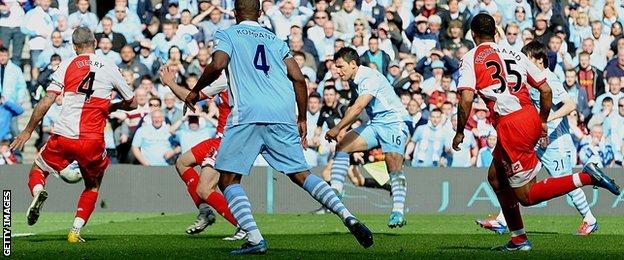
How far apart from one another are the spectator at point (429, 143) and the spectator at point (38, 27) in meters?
7.36

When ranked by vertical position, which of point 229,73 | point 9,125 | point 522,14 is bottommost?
point 9,125

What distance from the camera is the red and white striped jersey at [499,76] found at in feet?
43.0

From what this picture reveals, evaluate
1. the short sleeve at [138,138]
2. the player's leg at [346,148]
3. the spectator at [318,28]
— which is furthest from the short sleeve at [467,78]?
the spectator at [318,28]

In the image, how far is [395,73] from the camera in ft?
83.4

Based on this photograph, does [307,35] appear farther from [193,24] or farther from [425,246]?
[425,246]

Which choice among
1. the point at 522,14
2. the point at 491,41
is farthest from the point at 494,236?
the point at 522,14

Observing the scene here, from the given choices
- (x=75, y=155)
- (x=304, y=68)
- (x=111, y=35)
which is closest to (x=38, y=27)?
(x=111, y=35)

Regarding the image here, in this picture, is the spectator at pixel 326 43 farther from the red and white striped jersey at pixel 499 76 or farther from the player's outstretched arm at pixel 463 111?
the player's outstretched arm at pixel 463 111

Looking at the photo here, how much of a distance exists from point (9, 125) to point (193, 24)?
4.15m

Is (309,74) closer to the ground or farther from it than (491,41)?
closer to the ground

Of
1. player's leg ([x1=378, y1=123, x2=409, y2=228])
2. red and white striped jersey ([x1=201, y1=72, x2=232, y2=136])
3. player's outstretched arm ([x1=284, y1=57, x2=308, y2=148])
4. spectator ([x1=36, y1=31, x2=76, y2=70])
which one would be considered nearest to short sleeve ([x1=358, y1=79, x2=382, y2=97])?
player's leg ([x1=378, y1=123, x2=409, y2=228])

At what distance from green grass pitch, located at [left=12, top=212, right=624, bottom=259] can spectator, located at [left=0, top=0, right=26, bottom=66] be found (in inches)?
210

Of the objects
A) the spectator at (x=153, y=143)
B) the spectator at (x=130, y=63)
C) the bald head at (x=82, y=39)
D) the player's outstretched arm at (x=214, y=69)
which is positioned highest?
the player's outstretched arm at (x=214, y=69)

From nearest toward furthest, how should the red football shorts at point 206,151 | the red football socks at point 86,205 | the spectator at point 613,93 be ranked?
the red football socks at point 86,205 → the red football shorts at point 206,151 → the spectator at point 613,93
